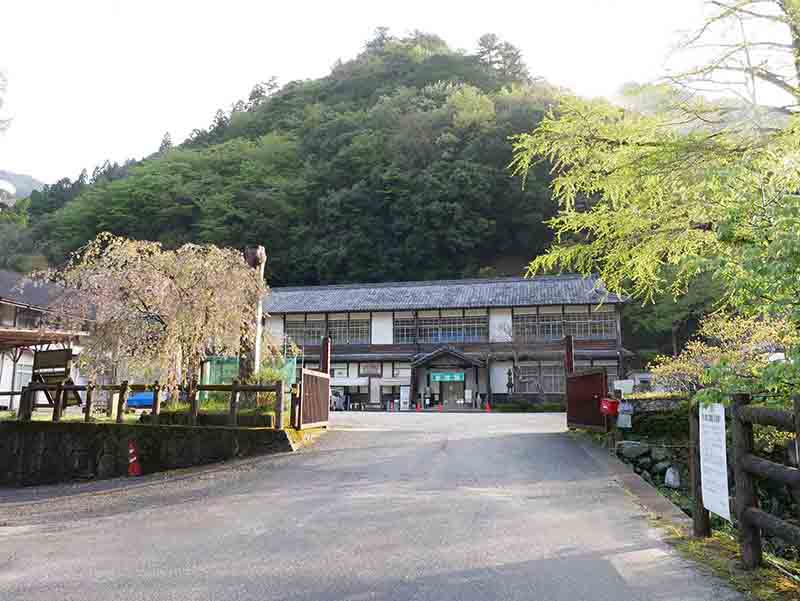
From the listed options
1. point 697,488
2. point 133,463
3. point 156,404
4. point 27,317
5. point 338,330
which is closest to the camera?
point 697,488

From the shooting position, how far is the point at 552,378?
33.0 m

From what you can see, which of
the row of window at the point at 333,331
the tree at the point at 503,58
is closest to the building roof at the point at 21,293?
the row of window at the point at 333,331

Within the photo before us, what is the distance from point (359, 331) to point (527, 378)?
33.6ft

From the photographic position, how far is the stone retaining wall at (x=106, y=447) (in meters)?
11.2

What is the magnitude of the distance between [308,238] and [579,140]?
4653 cm

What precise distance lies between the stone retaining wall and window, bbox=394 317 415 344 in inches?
925

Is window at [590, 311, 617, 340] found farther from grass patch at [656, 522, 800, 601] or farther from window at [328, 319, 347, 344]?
grass patch at [656, 522, 800, 601]

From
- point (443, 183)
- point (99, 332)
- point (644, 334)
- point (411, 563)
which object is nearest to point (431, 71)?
point (443, 183)

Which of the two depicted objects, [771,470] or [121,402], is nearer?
[771,470]

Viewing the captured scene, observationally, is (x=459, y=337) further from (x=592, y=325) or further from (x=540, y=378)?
(x=592, y=325)

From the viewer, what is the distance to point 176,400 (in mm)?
13633

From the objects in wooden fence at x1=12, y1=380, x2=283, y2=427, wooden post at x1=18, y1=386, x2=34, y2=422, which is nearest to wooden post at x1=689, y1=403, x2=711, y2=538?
wooden fence at x1=12, y1=380, x2=283, y2=427

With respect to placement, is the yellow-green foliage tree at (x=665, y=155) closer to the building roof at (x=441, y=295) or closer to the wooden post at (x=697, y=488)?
the wooden post at (x=697, y=488)

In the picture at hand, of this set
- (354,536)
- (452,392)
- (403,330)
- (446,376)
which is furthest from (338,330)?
(354,536)
